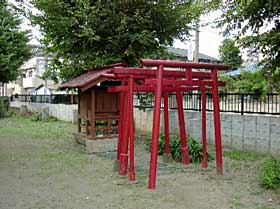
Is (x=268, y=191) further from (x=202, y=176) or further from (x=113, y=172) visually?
(x=113, y=172)

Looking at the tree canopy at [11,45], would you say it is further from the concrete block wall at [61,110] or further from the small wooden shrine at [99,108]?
the small wooden shrine at [99,108]

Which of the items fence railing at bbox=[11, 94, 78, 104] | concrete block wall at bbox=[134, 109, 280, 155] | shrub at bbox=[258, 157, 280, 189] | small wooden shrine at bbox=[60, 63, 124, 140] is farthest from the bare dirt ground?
fence railing at bbox=[11, 94, 78, 104]

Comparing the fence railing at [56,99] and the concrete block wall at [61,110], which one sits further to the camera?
the fence railing at [56,99]

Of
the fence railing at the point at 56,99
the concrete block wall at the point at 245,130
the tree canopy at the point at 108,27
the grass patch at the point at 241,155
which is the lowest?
the grass patch at the point at 241,155

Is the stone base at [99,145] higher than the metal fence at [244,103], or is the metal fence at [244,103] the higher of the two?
the metal fence at [244,103]

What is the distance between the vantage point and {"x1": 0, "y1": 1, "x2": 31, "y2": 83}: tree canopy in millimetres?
22828

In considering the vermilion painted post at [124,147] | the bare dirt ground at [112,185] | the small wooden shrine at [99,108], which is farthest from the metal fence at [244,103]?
the vermilion painted post at [124,147]

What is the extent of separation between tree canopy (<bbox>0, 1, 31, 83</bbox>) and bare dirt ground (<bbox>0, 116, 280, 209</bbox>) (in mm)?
14750

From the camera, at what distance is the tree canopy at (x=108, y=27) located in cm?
1091

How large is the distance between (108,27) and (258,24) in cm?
691

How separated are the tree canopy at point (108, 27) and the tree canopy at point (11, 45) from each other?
472 inches

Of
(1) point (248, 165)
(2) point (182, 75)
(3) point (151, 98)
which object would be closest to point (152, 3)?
(3) point (151, 98)

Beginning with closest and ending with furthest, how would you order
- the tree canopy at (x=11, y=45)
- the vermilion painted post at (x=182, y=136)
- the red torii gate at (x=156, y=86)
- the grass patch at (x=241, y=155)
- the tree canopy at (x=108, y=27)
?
the red torii gate at (x=156, y=86), the vermilion painted post at (x=182, y=136), the grass patch at (x=241, y=155), the tree canopy at (x=108, y=27), the tree canopy at (x=11, y=45)

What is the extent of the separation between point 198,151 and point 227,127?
2071 millimetres
